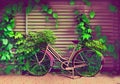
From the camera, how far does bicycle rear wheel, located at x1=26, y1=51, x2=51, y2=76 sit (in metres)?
10.4

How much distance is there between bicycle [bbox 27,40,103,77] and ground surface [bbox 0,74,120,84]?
0.91 ft

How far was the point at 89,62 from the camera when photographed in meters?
10.4

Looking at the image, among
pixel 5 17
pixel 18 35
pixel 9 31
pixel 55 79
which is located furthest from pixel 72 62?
pixel 5 17

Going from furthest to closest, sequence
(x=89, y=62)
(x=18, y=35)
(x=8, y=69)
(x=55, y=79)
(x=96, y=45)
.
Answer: (x=8, y=69), (x=18, y=35), (x=89, y=62), (x=96, y=45), (x=55, y=79)

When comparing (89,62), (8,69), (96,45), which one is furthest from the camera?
(8,69)

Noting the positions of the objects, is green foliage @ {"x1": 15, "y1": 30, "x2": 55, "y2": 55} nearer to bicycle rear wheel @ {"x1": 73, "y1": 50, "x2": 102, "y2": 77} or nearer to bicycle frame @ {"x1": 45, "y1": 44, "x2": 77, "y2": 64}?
bicycle frame @ {"x1": 45, "y1": 44, "x2": 77, "y2": 64}

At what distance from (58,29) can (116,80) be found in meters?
2.82

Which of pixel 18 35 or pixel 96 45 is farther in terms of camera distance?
pixel 18 35

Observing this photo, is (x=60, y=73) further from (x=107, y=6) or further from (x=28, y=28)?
(x=107, y=6)

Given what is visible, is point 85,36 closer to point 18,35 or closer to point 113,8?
point 113,8

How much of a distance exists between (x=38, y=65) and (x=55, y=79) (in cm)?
89

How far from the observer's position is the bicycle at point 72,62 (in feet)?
33.8

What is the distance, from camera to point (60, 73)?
10.7m

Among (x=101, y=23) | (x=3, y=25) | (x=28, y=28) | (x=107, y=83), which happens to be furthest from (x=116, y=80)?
(x=3, y=25)
